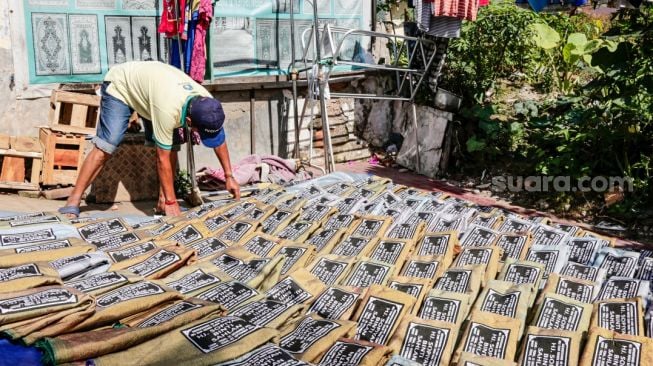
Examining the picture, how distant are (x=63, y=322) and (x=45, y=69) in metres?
3.80

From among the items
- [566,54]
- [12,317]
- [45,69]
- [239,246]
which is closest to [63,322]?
[12,317]

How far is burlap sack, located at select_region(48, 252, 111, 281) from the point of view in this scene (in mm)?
2441

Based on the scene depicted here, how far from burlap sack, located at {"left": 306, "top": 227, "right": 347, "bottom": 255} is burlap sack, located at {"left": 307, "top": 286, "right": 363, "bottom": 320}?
54cm

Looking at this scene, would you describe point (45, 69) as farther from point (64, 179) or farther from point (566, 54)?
point (566, 54)

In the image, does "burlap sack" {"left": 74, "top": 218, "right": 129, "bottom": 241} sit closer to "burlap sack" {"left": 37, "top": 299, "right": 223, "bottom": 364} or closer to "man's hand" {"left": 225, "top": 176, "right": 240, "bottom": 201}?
"burlap sack" {"left": 37, "top": 299, "right": 223, "bottom": 364}

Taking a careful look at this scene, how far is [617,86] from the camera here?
5.54 meters

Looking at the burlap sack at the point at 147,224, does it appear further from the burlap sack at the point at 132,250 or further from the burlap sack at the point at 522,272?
the burlap sack at the point at 522,272

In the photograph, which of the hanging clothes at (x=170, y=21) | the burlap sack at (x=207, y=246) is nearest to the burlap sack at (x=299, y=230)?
the burlap sack at (x=207, y=246)

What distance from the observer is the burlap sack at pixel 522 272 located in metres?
2.69

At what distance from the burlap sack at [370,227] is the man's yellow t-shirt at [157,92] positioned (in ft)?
4.91

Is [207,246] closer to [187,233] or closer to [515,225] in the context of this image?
[187,233]

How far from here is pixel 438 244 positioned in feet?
10.2

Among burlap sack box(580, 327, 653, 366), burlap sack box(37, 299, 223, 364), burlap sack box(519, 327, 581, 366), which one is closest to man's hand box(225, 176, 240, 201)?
burlap sack box(37, 299, 223, 364)

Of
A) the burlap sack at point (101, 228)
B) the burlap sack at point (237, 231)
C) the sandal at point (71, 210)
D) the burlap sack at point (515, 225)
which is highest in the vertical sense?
the burlap sack at point (101, 228)
